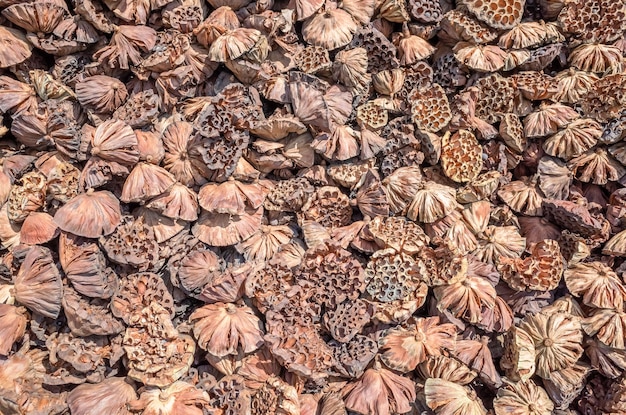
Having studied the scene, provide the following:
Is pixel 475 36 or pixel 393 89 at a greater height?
pixel 475 36

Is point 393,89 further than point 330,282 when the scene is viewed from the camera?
Yes

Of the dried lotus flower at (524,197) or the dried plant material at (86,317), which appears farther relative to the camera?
the dried lotus flower at (524,197)

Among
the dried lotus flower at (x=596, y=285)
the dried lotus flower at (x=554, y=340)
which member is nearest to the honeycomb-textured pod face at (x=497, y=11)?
the dried lotus flower at (x=596, y=285)

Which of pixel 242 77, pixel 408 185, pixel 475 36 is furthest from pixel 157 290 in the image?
pixel 475 36

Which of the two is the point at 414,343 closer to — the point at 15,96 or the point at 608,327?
the point at 608,327

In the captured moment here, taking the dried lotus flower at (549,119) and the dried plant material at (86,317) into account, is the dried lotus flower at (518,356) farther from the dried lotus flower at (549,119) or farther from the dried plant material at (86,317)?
the dried plant material at (86,317)

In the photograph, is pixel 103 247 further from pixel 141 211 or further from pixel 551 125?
pixel 551 125
